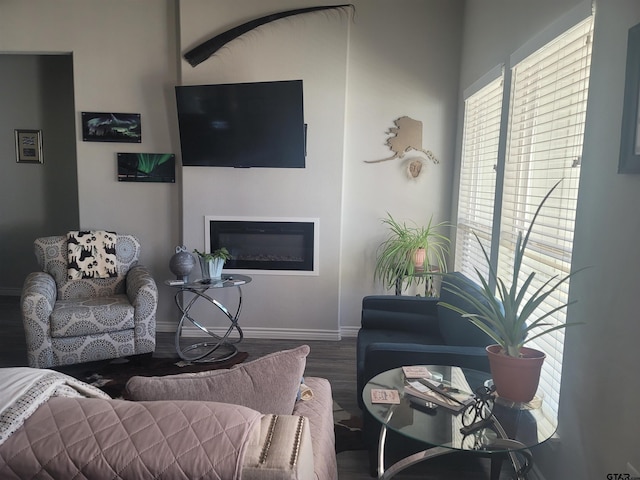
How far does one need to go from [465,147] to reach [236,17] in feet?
7.20

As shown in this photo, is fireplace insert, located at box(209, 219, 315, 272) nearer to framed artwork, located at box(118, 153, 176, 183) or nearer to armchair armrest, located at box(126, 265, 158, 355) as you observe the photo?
framed artwork, located at box(118, 153, 176, 183)

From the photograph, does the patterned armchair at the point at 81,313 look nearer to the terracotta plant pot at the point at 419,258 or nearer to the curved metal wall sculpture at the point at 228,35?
the curved metal wall sculpture at the point at 228,35

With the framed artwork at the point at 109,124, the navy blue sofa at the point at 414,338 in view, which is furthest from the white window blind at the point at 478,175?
the framed artwork at the point at 109,124

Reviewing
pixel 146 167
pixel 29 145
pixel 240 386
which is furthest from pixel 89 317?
pixel 29 145

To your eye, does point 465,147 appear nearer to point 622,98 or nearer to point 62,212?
point 622,98

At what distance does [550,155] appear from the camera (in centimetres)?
223

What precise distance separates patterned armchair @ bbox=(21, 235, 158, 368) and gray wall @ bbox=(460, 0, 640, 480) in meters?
2.78

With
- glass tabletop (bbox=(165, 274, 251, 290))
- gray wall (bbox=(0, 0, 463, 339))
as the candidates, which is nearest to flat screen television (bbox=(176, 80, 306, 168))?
gray wall (bbox=(0, 0, 463, 339))

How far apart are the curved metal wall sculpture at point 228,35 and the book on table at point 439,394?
3.17m

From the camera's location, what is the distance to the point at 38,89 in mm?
5332

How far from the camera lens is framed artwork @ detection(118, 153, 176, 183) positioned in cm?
426

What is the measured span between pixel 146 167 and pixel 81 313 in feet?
4.87

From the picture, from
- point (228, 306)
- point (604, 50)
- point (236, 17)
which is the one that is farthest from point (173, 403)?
point (236, 17)

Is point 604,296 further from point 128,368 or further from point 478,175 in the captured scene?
point 128,368
